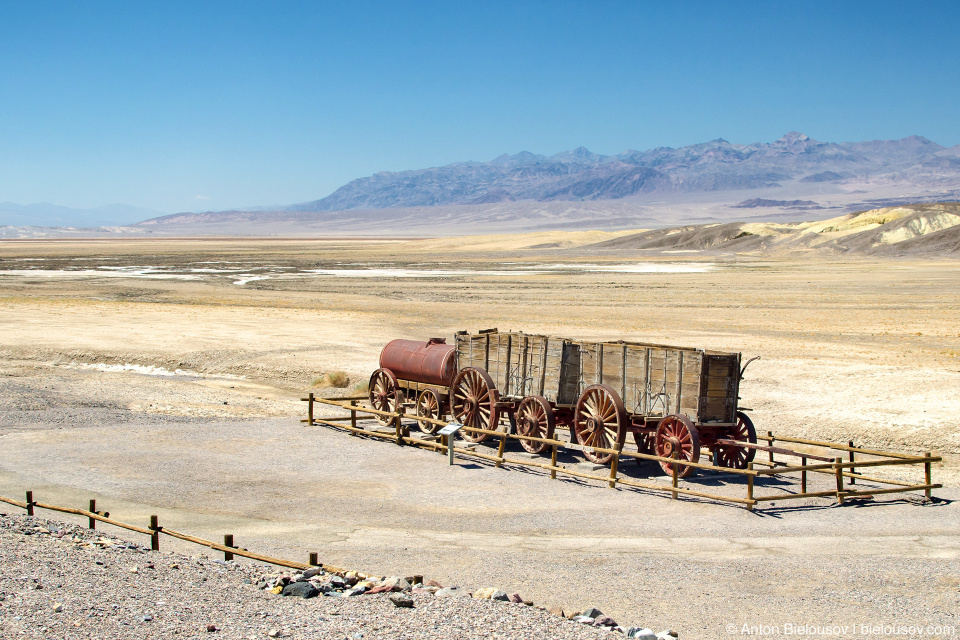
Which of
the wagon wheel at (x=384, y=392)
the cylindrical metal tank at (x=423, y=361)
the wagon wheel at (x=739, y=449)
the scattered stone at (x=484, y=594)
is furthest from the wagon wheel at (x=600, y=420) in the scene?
the scattered stone at (x=484, y=594)

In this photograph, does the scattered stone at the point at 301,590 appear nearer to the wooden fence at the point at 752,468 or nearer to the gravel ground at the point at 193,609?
the gravel ground at the point at 193,609

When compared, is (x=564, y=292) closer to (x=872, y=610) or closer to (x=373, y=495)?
(x=373, y=495)

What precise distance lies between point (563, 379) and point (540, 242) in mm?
130994

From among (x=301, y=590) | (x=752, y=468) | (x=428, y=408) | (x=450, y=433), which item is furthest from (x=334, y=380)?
(x=301, y=590)

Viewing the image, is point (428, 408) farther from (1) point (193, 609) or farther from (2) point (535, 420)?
(1) point (193, 609)

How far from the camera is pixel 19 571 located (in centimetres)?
929

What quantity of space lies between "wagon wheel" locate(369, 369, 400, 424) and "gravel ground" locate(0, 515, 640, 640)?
35.1ft

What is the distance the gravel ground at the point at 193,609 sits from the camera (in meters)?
8.30

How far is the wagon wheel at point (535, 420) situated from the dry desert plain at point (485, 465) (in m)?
1.38

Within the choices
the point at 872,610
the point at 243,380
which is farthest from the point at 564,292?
the point at 872,610

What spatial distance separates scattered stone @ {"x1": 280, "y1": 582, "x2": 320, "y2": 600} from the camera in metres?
9.37

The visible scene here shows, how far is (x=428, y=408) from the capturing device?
2022cm

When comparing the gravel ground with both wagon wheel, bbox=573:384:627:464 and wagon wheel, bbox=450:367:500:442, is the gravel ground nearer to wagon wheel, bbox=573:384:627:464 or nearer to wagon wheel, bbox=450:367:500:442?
wagon wheel, bbox=573:384:627:464

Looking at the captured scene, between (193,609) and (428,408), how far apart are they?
37.8 ft
